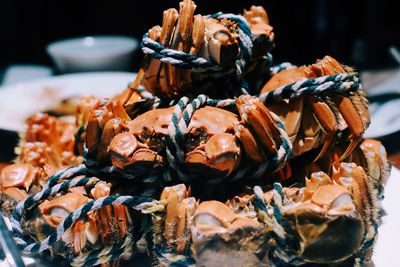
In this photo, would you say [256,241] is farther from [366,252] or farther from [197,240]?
[366,252]

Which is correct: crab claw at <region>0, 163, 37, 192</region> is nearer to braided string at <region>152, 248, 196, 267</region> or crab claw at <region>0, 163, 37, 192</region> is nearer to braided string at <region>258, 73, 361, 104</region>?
braided string at <region>152, 248, 196, 267</region>

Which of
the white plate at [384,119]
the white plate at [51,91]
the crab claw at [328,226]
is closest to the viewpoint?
the crab claw at [328,226]

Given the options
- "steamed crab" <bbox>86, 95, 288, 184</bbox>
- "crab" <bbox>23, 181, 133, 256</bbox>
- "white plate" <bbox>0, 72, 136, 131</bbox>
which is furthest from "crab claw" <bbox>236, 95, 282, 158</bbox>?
"white plate" <bbox>0, 72, 136, 131</bbox>

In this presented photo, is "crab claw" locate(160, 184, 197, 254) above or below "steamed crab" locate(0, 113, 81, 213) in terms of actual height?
above

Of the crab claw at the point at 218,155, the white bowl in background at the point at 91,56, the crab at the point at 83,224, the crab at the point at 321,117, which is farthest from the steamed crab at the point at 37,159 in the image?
the white bowl in background at the point at 91,56

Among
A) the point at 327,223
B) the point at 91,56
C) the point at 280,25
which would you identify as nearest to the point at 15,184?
the point at 327,223

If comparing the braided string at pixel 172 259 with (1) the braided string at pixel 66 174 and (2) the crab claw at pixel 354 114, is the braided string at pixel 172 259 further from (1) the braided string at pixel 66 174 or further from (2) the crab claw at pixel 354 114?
(2) the crab claw at pixel 354 114
